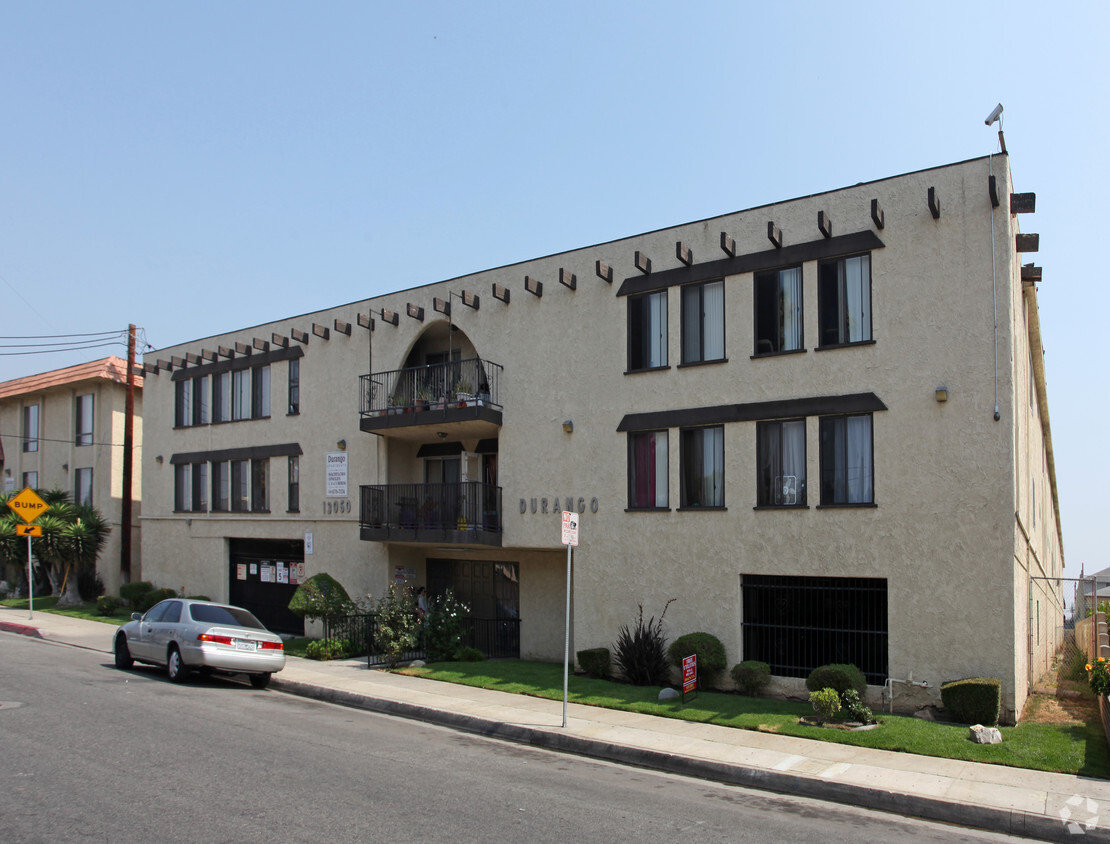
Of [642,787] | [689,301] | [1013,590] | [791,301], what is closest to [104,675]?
[642,787]

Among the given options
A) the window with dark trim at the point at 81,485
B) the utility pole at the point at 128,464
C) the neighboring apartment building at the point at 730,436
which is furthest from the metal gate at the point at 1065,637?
the window with dark trim at the point at 81,485

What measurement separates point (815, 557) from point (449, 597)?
8.03 metres

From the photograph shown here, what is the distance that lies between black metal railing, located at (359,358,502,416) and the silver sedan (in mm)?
6169

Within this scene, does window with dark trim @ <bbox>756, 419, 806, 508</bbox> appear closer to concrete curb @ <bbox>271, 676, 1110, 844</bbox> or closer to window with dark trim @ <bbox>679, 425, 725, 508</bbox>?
window with dark trim @ <bbox>679, 425, 725, 508</bbox>

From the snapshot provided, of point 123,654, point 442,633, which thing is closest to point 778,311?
point 442,633

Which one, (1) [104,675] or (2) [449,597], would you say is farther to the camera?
(2) [449,597]

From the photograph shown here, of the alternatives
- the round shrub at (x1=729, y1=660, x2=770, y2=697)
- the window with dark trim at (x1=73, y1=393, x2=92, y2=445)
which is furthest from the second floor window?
the round shrub at (x1=729, y1=660, x2=770, y2=697)

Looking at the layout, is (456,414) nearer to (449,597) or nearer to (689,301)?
(449,597)

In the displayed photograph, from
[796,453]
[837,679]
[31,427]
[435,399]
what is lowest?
[837,679]

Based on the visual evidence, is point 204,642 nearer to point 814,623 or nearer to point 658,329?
point 658,329

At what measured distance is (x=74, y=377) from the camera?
1276 inches

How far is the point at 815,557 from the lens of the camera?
14922mm

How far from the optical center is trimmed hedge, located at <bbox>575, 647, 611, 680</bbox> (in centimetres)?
1677

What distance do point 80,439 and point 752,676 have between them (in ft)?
92.2
